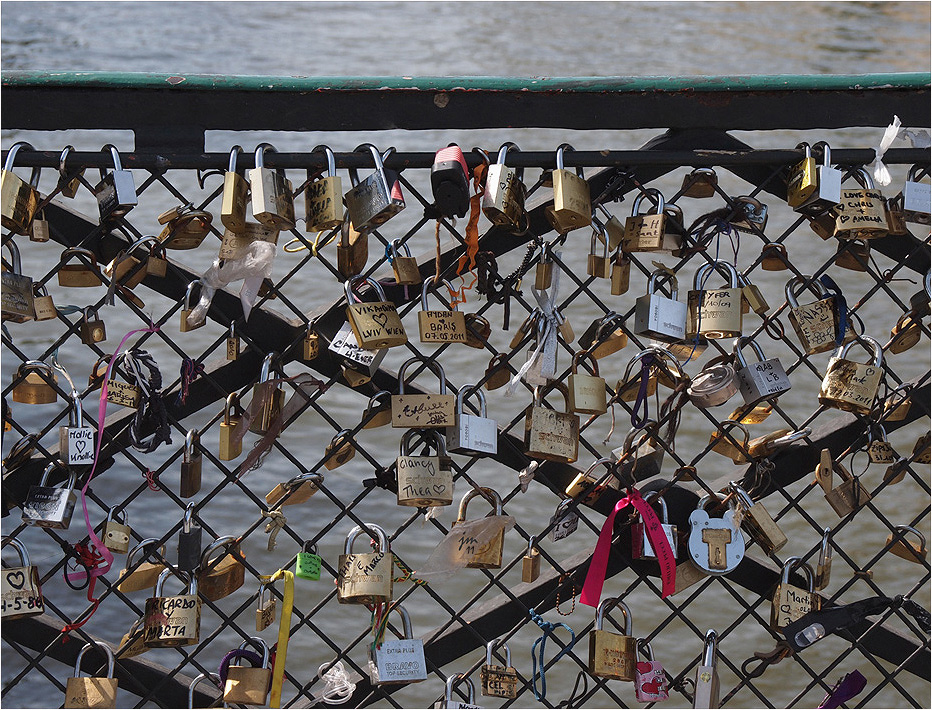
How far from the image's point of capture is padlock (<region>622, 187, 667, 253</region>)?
1617 mm

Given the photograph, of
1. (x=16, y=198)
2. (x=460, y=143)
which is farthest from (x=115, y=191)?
(x=460, y=143)

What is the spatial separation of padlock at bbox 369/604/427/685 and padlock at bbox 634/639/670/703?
0.38 metres

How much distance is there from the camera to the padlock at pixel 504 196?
1.52 meters

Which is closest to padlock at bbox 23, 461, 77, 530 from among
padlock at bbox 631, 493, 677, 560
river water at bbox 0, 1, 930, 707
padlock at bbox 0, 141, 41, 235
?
padlock at bbox 0, 141, 41, 235

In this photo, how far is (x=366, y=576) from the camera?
1690 millimetres

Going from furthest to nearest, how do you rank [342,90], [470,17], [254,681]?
[470,17], [254,681], [342,90]

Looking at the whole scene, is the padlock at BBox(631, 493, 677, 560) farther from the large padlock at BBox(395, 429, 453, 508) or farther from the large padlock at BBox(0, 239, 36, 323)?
the large padlock at BBox(0, 239, 36, 323)

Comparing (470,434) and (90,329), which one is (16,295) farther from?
(470,434)

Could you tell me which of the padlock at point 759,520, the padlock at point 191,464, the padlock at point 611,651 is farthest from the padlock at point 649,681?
the padlock at point 191,464

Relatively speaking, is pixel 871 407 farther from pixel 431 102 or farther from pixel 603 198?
pixel 431 102

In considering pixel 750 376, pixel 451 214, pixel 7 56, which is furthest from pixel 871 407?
pixel 7 56

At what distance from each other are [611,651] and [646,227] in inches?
28.8

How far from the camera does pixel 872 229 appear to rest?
5.39 ft

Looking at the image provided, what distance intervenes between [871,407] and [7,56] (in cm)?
685
